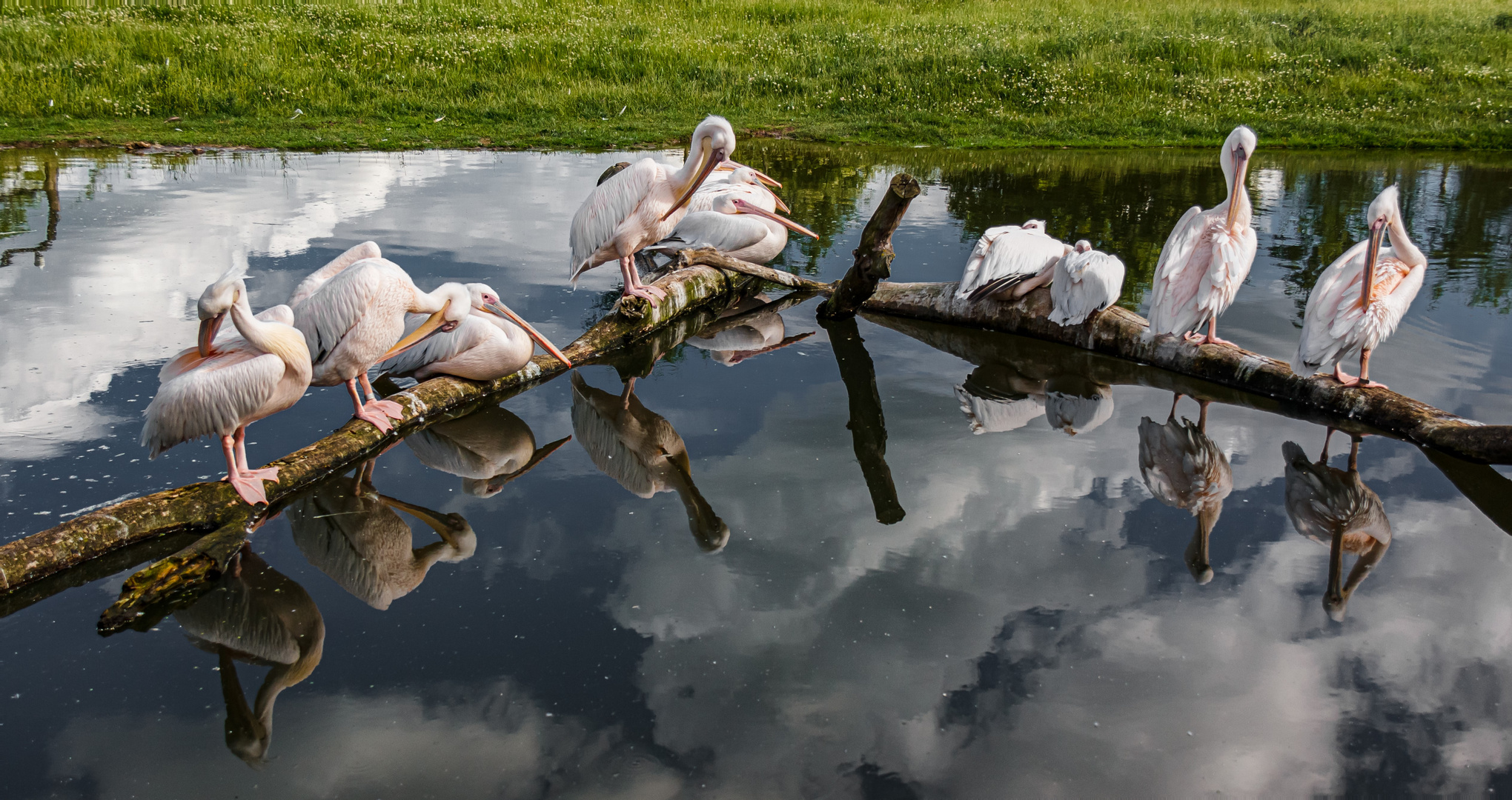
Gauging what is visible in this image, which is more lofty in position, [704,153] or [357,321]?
[704,153]

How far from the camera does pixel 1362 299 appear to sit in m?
4.89

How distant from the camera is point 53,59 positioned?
15.4 meters

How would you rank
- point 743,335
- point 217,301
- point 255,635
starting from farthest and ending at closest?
point 743,335, point 217,301, point 255,635

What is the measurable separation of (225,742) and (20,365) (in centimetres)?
390

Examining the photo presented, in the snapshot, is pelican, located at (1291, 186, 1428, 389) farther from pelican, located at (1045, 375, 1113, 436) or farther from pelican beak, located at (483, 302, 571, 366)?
pelican beak, located at (483, 302, 571, 366)

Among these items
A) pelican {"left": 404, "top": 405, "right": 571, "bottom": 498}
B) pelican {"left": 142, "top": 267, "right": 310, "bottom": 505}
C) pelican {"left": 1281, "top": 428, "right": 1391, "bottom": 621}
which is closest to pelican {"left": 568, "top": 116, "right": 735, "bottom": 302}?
pelican {"left": 404, "top": 405, "right": 571, "bottom": 498}

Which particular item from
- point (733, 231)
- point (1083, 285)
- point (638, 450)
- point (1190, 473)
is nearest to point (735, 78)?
point (733, 231)

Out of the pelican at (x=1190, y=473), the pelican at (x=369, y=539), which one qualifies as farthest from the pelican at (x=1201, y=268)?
the pelican at (x=369, y=539)

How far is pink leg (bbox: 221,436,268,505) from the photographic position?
3.82 meters

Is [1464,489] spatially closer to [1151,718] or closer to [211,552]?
[1151,718]

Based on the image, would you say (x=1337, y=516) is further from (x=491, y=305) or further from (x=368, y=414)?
(x=368, y=414)

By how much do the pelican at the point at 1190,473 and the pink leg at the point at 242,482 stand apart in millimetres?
3588

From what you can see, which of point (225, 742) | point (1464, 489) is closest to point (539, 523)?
point (225, 742)

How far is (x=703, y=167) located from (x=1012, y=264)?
2.04 m
